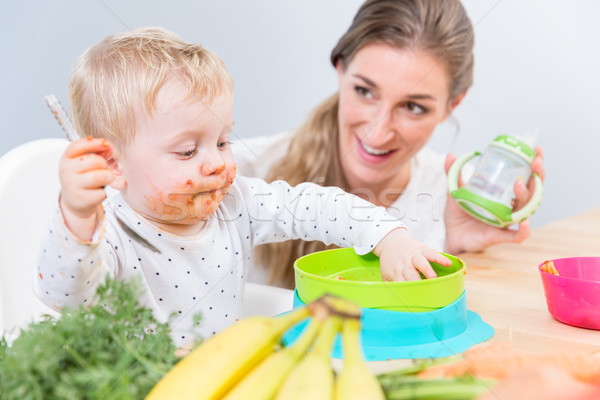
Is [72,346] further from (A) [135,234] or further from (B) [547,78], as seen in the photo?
(B) [547,78]

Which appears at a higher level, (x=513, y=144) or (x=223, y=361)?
(x=223, y=361)

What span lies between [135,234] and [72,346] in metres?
0.53

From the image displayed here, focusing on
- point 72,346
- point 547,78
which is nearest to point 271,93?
point 547,78

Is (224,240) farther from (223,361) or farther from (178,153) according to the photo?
(223,361)

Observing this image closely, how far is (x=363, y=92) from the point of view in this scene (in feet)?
4.99

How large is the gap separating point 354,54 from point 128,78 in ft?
2.60

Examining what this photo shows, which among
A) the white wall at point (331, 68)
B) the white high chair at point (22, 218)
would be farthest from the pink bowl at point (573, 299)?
the white wall at point (331, 68)

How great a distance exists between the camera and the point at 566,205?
2508 millimetres

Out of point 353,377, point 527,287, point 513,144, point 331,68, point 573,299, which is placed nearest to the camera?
point 353,377

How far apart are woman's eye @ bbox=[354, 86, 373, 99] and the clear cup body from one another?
1.30 ft

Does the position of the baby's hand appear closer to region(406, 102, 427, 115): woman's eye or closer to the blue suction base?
the blue suction base

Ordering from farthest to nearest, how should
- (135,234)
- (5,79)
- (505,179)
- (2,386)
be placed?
(5,79)
(505,179)
(135,234)
(2,386)

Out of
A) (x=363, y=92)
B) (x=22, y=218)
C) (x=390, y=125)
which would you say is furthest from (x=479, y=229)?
(x=22, y=218)

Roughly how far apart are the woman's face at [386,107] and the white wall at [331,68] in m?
0.66
